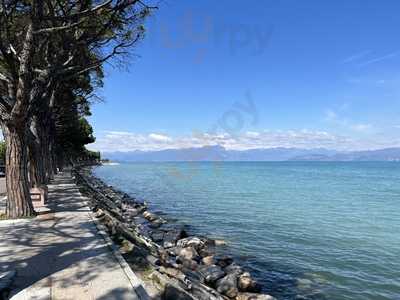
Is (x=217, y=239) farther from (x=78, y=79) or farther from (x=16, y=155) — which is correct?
(x=78, y=79)

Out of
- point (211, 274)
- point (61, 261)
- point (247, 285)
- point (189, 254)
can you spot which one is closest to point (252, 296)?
Answer: point (247, 285)

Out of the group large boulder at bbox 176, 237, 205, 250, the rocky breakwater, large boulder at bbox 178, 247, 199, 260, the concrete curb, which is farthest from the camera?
large boulder at bbox 176, 237, 205, 250

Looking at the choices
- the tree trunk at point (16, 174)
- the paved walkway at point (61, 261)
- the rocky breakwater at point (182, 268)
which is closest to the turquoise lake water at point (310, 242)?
the rocky breakwater at point (182, 268)

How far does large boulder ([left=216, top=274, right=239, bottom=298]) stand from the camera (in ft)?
29.3

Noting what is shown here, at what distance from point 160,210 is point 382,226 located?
1464 centimetres

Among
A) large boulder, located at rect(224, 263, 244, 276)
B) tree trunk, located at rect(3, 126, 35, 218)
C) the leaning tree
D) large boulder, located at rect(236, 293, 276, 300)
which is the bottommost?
large boulder, located at rect(236, 293, 276, 300)

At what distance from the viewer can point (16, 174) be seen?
39.8 ft

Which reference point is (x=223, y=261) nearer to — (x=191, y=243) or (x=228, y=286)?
(x=191, y=243)

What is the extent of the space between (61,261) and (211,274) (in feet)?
13.8

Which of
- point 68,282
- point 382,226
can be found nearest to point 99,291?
point 68,282

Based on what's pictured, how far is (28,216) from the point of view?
12.2 metres

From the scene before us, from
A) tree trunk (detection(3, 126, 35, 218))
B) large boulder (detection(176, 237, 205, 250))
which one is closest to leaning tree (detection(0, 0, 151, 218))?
tree trunk (detection(3, 126, 35, 218))

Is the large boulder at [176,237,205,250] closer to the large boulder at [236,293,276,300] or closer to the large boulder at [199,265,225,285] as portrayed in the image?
the large boulder at [199,265,225,285]

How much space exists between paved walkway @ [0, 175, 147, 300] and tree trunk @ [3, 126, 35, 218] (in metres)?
0.86
